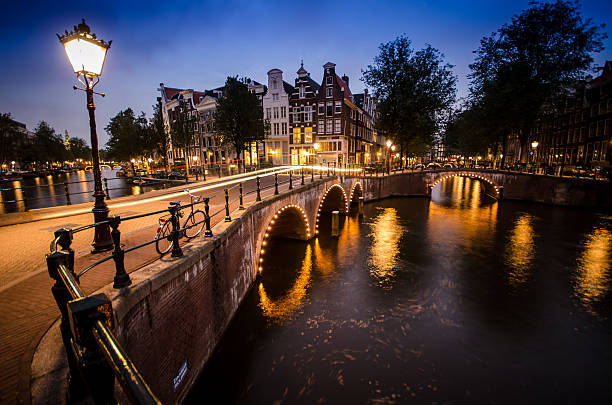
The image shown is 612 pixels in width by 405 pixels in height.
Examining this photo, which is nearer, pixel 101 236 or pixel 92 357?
pixel 92 357

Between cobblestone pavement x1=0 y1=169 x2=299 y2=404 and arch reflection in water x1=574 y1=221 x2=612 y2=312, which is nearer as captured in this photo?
cobblestone pavement x1=0 y1=169 x2=299 y2=404

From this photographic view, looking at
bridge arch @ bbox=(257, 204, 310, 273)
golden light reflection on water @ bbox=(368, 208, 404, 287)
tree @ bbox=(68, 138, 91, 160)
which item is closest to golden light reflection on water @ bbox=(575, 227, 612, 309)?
golden light reflection on water @ bbox=(368, 208, 404, 287)

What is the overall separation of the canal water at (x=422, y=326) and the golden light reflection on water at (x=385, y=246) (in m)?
0.12

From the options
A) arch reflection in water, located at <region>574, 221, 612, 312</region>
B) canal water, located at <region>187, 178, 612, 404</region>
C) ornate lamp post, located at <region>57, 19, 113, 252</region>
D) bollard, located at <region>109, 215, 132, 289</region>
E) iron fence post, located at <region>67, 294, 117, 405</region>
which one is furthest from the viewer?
arch reflection in water, located at <region>574, 221, 612, 312</region>

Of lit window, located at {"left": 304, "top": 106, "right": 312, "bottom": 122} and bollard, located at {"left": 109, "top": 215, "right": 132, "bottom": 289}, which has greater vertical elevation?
lit window, located at {"left": 304, "top": 106, "right": 312, "bottom": 122}

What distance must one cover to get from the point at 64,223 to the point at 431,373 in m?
12.6

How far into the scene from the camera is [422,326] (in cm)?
989

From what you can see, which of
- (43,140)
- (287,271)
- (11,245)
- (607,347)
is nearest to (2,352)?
(11,245)

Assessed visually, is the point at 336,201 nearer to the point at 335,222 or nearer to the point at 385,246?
the point at 335,222

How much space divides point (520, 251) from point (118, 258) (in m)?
21.1

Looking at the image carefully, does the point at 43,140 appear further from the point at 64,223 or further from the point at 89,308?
the point at 89,308

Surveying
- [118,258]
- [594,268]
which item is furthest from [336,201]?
[118,258]

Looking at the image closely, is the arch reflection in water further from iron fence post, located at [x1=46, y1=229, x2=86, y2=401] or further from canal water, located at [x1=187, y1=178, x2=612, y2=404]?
iron fence post, located at [x1=46, y1=229, x2=86, y2=401]

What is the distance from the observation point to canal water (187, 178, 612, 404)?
7438 mm
